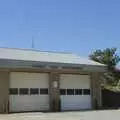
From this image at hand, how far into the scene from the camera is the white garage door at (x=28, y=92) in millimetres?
35719

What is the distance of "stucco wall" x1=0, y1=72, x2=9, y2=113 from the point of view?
113 ft

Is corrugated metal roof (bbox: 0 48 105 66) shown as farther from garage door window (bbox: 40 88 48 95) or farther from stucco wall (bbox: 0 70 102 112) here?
garage door window (bbox: 40 88 48 95)

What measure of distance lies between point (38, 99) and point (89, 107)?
572cm

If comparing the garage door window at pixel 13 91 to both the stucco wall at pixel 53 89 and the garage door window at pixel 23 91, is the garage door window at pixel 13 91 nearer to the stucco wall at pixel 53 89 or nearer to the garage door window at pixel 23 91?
the garage door window at pixel 23 91

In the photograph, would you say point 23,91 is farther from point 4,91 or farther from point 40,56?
point 40,56

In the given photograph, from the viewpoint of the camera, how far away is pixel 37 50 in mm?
43750

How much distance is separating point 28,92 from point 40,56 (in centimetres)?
514

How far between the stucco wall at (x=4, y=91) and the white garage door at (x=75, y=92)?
230 inches

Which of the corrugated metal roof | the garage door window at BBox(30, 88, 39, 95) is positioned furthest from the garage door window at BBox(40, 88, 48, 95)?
the corrugated metal roof

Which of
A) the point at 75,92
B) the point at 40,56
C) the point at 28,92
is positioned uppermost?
the point at 40,56

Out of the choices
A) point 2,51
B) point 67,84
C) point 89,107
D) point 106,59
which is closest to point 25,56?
point 2,51

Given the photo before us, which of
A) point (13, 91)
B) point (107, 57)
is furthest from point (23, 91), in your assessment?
point (107, 57)

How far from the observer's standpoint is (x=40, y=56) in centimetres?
4059

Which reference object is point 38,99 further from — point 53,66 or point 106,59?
point 106,59
